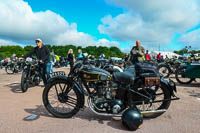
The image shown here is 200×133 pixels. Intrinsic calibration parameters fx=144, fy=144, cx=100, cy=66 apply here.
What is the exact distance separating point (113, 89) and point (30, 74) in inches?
146

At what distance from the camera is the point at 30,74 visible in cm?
508

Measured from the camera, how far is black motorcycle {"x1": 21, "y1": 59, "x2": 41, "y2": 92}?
15.3 feet

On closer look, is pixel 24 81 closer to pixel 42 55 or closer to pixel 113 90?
pixel 42 55

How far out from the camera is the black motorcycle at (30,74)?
15.3 ft

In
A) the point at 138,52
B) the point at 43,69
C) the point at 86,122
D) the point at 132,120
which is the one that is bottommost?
the point at 86,122

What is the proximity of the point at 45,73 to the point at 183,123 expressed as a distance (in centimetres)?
430

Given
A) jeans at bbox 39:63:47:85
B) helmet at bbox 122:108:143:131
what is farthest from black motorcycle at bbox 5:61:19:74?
helmet at bbox 122:108:143:131

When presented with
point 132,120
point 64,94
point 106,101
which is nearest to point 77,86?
point 64,94

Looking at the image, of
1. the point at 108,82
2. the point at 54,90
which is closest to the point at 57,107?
the point at 54,90

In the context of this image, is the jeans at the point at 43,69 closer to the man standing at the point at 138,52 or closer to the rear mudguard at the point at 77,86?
the rear mudguard at the point at 77,86

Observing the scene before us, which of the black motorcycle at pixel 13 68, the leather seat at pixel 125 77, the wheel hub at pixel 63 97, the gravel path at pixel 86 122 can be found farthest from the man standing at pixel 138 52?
the black motorcycle at pixel 13 68

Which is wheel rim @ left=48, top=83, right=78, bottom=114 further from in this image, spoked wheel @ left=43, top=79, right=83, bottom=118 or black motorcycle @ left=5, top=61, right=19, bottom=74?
black motorcycle @ left=5, top=61, right=19, bottom=74

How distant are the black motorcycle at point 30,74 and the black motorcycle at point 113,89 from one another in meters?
2.33

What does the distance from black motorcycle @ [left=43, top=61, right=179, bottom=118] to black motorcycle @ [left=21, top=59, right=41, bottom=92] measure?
91.7 inches
